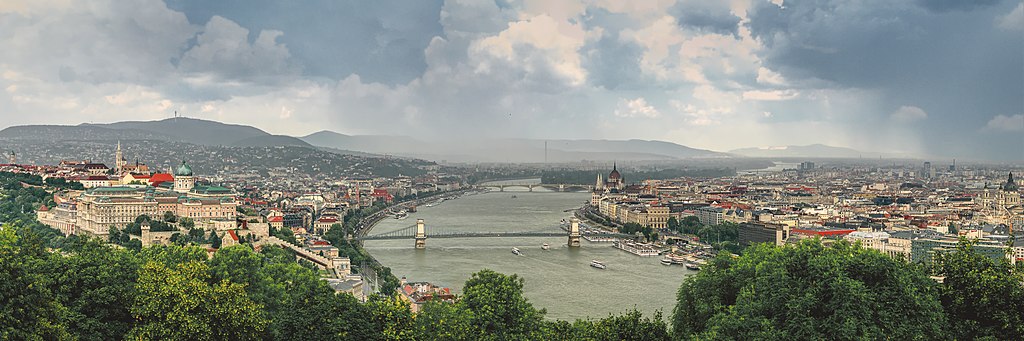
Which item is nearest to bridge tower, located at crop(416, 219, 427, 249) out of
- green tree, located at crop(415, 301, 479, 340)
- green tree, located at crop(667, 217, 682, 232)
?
green tree, located at crop(667, 217, 682, 232)

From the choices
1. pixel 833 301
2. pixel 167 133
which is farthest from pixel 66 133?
pixel 833 301

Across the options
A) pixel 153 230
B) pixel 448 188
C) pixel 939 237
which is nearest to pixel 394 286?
pixel 153 230

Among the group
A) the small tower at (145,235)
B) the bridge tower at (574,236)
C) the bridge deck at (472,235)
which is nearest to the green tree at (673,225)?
the bridge deck at (472,235)

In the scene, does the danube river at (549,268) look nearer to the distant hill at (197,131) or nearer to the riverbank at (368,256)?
the riverbank at (368,256)

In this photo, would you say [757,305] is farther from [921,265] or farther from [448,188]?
[448,188]

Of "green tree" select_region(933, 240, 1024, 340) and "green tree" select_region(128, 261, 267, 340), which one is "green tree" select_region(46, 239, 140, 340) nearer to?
"green tree" select_region(128, 261, 267, 340)

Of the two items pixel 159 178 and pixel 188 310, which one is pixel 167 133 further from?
pixel 188 310
